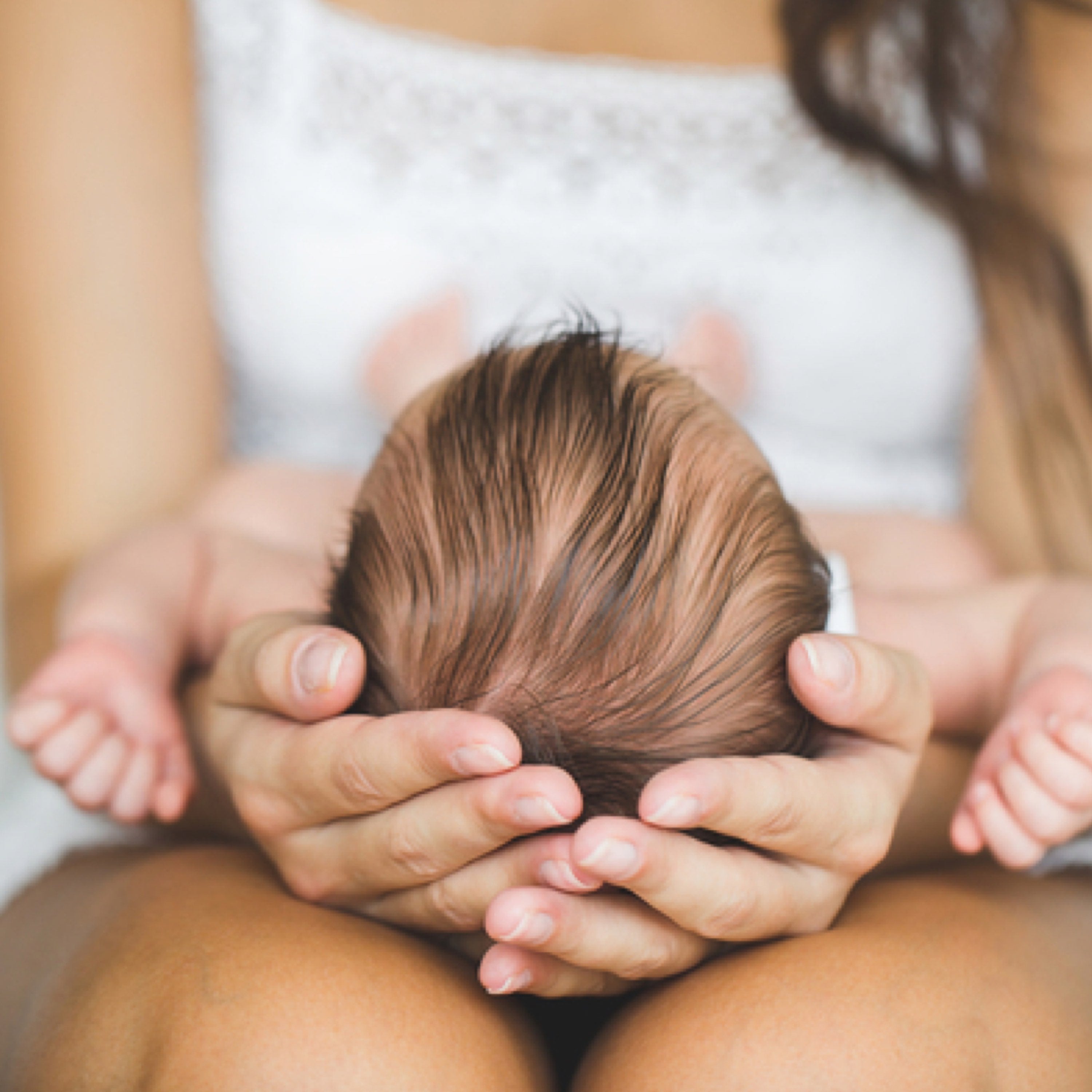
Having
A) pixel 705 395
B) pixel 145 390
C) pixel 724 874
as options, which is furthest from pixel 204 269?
pixel 724 874

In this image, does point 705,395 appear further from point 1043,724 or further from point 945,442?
point 945,442

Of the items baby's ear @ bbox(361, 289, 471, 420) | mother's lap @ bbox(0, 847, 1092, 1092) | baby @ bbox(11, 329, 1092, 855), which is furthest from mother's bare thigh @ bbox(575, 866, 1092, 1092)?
baby's ear @ bbox(361, 289, 471, 420)

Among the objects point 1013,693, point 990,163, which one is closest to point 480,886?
point 1013,693

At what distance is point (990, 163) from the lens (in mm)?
1218

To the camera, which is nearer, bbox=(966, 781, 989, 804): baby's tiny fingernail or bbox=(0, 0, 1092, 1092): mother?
bbox=(966, 781, 989, 804): baby's tiny fingernail

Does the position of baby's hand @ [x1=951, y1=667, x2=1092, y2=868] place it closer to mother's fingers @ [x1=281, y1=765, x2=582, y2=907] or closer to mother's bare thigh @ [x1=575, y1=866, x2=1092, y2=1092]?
mother's bare thigh @ [x1=575, y1=866, x2=1092, y2=1092]

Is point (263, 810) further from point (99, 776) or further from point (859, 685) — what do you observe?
point (859, 685)

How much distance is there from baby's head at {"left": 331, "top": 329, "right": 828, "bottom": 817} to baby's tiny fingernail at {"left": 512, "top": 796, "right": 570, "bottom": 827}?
7 centimetres

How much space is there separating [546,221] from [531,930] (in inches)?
37.3

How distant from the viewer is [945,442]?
1.33 meters

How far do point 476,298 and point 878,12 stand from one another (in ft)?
1.85

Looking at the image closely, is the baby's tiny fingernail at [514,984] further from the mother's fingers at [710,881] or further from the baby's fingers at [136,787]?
the baby's fingers at [136,787]

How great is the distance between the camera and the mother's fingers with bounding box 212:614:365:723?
1.85 feet

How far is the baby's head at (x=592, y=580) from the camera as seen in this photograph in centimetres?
58
